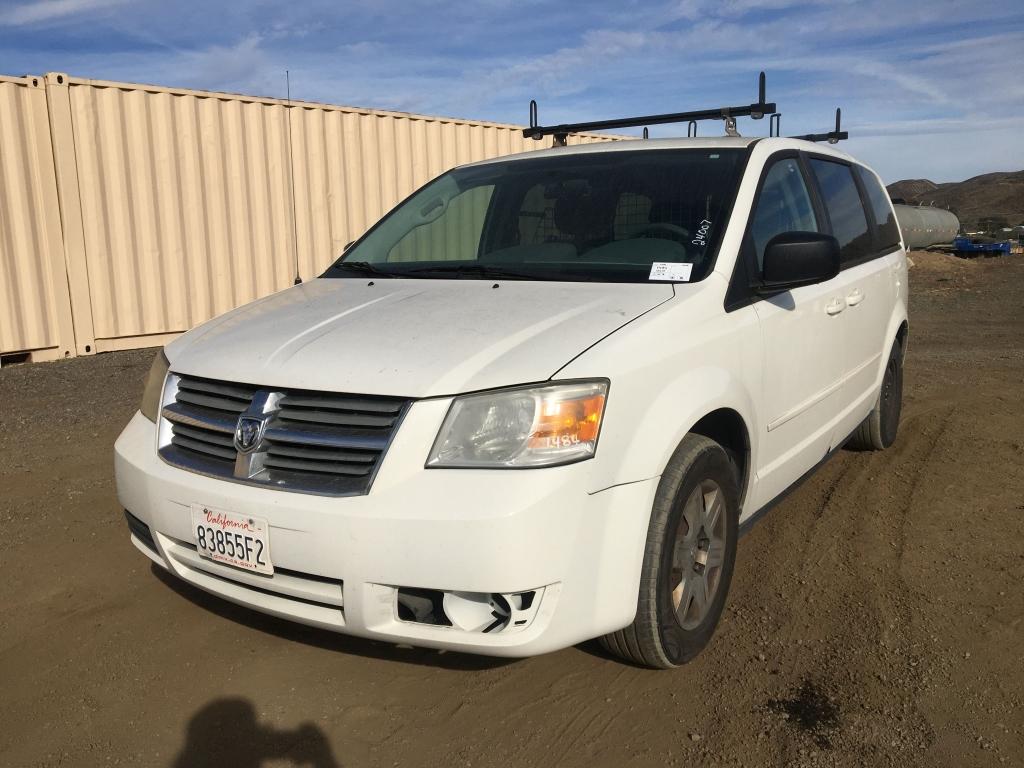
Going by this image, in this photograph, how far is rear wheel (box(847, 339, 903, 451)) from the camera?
5023 millimetres

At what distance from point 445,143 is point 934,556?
30.3ft

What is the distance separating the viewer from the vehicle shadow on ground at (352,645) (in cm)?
288

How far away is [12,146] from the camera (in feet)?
26.7

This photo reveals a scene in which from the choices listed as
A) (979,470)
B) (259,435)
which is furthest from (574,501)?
(979,470)

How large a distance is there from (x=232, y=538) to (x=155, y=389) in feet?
2.65

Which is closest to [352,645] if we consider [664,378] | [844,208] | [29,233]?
[664,378]

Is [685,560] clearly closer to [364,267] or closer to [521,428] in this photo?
[521,428]

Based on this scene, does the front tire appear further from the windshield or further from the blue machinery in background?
the blue machinery in background

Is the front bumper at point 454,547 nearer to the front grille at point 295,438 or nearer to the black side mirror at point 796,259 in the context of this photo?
the front grille at point 295,438

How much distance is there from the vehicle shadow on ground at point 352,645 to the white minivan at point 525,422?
452 mm

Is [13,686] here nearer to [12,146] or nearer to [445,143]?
[12,146]

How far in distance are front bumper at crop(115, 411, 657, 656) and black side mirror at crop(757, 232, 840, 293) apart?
1.06 metres

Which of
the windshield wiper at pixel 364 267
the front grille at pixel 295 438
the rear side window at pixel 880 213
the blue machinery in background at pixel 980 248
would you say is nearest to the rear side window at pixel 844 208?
the rear side window at pixel 880 213

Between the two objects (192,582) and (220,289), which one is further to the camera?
(220,289)
